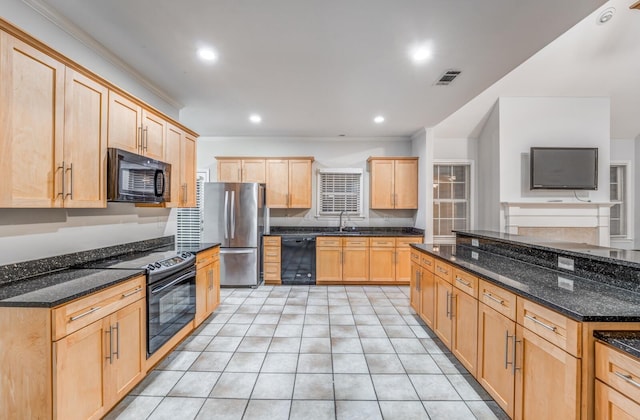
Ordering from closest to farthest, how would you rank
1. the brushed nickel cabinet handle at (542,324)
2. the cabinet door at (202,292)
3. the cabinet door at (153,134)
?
the brushed nickel cabinet handle at (542,324) → the cabinet door at (153,134) → the cabinet door at (202,292)

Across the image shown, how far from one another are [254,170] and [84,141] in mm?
3365

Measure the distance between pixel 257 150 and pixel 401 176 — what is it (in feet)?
9.33

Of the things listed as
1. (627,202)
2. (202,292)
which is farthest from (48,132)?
(627,202)

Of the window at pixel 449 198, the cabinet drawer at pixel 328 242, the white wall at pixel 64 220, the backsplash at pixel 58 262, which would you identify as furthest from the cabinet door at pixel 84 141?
the window at pixel 449 198

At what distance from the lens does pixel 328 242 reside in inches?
197

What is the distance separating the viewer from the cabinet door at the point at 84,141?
6.16ft

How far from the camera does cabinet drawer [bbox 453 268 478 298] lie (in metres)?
2.13

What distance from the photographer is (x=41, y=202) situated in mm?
1715

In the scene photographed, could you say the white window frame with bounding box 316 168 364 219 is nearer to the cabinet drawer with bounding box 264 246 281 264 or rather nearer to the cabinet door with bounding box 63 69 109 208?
the cabinet drawer with bounding box 264 246 281 264

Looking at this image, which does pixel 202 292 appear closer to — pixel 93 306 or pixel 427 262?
pixel 93 306

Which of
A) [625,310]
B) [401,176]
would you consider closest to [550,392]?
[625,310]

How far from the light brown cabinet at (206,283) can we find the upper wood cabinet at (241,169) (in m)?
2.08

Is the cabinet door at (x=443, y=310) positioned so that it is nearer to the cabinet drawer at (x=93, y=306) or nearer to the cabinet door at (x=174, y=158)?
the cabinet drawer at (x=93, y=306)

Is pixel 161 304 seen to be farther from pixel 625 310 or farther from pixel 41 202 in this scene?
pixel 625 310
